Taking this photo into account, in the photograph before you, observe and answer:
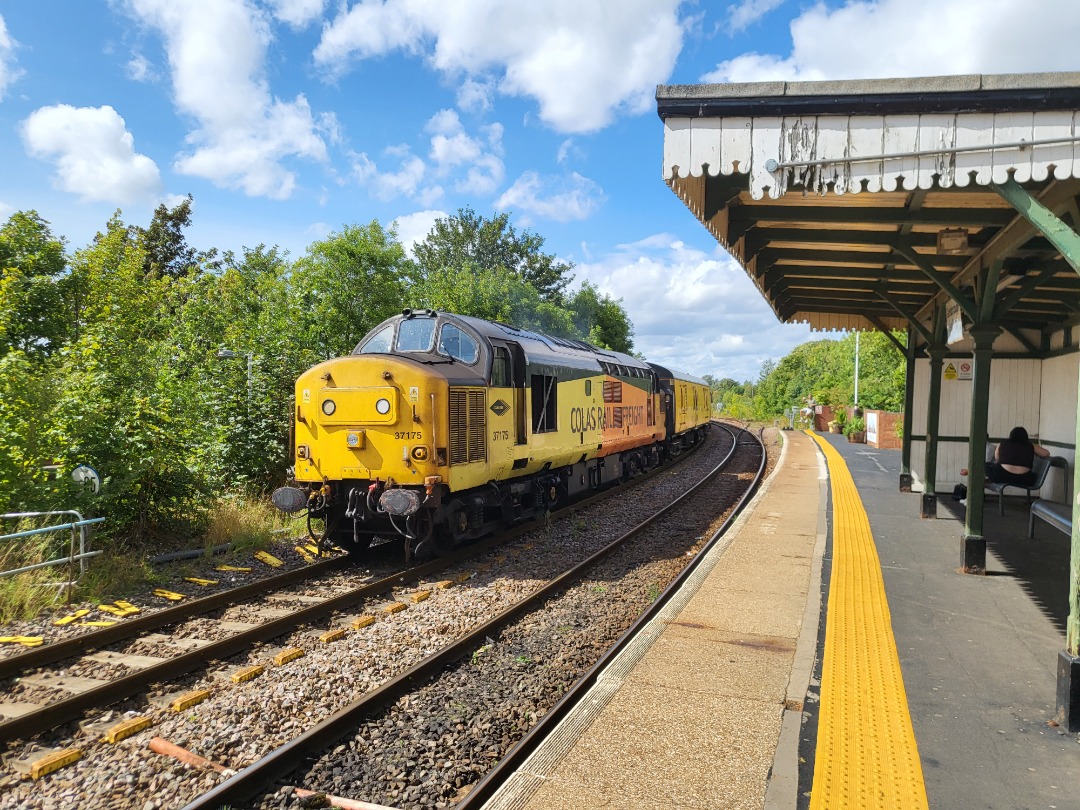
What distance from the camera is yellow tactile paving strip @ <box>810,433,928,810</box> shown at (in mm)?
3631

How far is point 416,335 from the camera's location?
9602 mm

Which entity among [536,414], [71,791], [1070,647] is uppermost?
[536,414]

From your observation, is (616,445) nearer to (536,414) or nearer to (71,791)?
(536,414)

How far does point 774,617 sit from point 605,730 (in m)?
2.90

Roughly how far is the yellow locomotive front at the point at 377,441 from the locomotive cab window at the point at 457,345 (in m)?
0.01

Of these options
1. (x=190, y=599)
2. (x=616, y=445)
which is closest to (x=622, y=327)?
(x=616, y=445)

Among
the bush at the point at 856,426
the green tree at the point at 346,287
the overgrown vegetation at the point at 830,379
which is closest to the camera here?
the green tree at the point at 346,287

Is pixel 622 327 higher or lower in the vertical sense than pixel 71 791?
higher

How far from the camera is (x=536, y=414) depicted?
10648mm

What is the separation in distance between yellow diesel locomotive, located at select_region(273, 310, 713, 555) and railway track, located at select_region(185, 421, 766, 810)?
180 cm

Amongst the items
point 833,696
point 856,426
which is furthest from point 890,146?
point 856,426

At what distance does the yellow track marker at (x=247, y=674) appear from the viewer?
5466mm

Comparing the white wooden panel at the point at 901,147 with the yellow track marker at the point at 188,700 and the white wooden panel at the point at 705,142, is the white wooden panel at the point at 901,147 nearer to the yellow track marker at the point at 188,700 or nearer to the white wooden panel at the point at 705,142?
the white wooden panel at the point at 705,142

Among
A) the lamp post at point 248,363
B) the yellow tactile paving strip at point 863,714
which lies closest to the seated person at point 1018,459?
the yellow tactile paving strip at point 863,714
